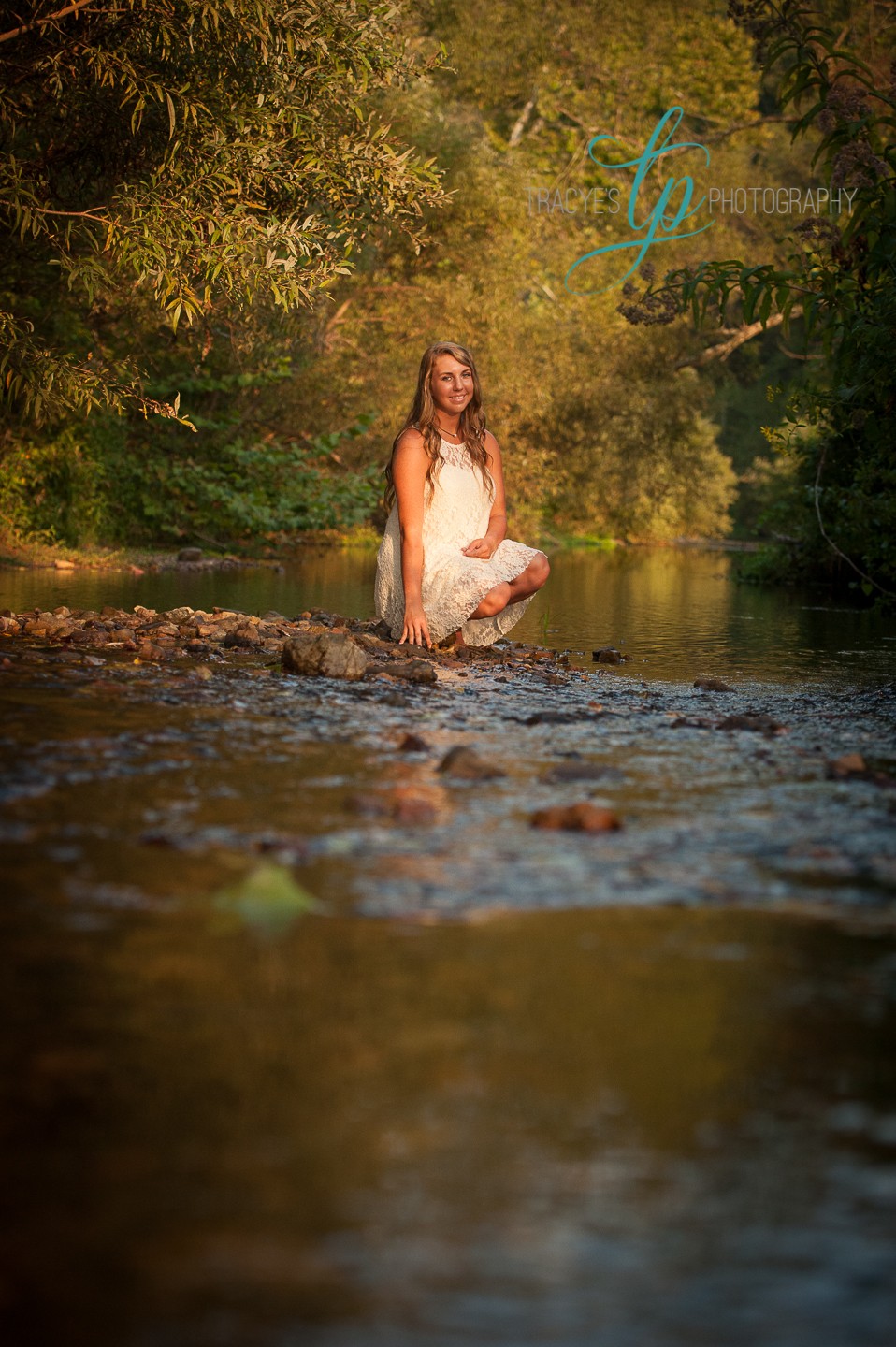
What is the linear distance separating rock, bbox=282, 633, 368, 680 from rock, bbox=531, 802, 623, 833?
10.6 ft

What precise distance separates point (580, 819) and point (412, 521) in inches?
191

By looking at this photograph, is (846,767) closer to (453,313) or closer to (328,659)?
(328,659)

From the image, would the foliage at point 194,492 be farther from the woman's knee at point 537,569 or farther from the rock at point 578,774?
the rock at point 578,774

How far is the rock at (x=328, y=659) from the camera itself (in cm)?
693

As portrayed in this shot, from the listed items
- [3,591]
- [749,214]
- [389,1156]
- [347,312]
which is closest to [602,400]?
[749,214]

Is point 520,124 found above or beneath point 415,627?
above

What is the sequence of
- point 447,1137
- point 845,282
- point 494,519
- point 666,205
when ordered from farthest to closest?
point 666,205
point 845,282
point 494,519
point 447,1137

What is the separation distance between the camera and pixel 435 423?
8.83 m

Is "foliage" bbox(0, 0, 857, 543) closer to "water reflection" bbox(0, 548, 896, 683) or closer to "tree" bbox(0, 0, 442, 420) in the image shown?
"tree" bbox(0, 0, 442, 420)

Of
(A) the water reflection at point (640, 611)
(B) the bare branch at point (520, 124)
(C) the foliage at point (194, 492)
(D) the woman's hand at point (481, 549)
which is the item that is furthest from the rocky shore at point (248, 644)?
(B) the bare branch at point (520, 124)

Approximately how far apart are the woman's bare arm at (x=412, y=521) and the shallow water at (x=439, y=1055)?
358 cm

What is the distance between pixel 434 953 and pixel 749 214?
3319 cm

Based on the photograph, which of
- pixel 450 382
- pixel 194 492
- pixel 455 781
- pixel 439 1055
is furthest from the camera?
pixel 194 492

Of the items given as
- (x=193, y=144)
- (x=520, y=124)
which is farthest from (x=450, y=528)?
(x=520, y=124)
